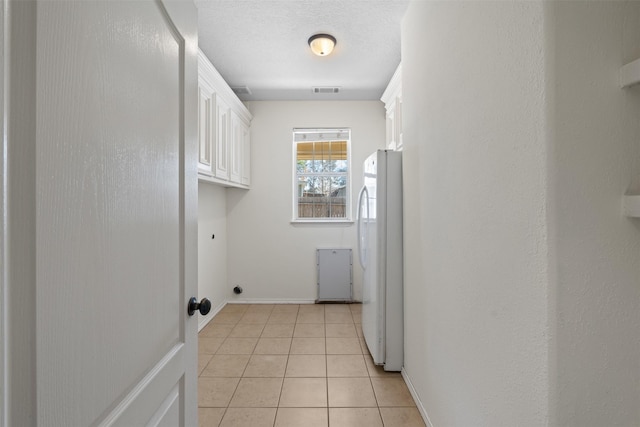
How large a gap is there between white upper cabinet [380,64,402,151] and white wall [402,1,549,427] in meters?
0.94

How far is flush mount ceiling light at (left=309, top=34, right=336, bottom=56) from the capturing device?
2410 millimetres

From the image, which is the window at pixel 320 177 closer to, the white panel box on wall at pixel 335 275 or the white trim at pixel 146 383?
the white panel box on wall at pixel 335 275

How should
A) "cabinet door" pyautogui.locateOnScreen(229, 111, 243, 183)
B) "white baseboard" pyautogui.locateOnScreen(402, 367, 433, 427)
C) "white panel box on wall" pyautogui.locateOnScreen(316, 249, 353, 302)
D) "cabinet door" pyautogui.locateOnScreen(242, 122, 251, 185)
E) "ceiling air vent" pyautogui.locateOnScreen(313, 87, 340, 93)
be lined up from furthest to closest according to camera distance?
"white panel box on wall" pyautogui.locateOnScreen(316, 249, 353, 302), "cabinet door" pyautogui.locateOnScreen(242, 122, 251, 185), "ceiling air vent" pyautogui.locateOnScreen(313, 87, 340, 93), "cabinet door" pyautogui.locateOnScreen(229, 111, 243, 183), "white baseboard" pyautogui.locateOnScreen(402, 367, 433, 427)

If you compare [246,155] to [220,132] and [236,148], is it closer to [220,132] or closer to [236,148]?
[236,148]

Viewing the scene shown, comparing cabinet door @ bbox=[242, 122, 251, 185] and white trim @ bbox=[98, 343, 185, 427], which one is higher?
cabinet door @ bbox=[242, 122, 251, 185]

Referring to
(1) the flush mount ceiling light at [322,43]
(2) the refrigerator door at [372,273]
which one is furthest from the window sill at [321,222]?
(1) the flush mount ceiling light at [322,43]

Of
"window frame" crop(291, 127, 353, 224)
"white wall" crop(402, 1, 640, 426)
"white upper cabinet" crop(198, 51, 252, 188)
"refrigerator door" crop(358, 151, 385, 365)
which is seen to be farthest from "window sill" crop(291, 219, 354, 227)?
"white wall" crop(402, 1, 640, 426)

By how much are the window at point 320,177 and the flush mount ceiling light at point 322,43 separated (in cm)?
152

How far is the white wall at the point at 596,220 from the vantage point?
76cm

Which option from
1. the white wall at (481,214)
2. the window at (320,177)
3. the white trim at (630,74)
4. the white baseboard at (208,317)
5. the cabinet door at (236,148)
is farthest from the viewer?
the window at (320,177)

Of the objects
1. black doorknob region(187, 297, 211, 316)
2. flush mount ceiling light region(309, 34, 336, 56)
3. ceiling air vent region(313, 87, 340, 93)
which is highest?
ceiling air vent region(313, 87, 340, 93)

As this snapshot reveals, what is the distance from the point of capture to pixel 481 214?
3.57 ft

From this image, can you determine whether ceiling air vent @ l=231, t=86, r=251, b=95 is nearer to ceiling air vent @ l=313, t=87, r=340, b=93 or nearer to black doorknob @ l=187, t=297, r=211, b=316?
ceiling air vent @ l=313, t=87, r=340, b=93

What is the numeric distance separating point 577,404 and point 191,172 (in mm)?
1249
